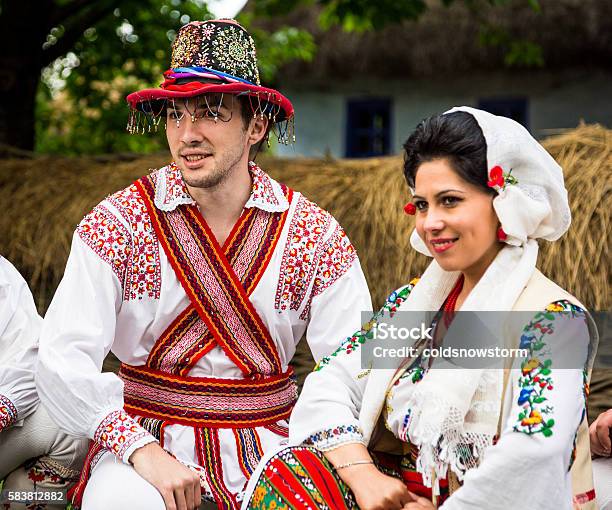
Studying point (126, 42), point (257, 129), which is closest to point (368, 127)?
point (126, 42)

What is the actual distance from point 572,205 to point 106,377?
2.21m

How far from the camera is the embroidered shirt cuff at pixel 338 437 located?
2.19 meters

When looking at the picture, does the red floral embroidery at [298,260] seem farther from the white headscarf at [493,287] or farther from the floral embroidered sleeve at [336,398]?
the white headscarf at [493,287]

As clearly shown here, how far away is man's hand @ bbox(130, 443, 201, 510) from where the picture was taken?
2.24m

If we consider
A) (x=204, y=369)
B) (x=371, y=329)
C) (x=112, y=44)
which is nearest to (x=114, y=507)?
(x=204, y=369)

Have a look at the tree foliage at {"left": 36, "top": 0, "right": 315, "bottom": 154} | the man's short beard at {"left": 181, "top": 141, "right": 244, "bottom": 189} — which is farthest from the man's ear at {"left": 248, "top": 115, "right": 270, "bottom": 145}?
the tree foliage at {"left": 36, "top": 0, "right": 315, "bottom": 154}

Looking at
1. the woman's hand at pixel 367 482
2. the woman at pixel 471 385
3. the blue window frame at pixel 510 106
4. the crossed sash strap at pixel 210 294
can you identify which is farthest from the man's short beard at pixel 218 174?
the blue window frame at pixel 510 106

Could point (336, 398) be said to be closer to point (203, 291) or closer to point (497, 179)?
point (203, 291)

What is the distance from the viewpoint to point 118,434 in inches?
92.2

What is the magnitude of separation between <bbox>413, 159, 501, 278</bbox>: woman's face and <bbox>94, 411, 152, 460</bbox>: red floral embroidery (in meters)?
0.92

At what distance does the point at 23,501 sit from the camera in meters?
2.69

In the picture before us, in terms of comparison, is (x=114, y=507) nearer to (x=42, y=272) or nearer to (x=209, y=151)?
(x=209, y=151)

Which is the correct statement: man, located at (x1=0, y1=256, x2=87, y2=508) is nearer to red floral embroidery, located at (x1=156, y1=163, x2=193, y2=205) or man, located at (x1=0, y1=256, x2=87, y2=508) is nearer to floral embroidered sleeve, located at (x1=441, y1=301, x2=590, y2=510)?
red floral embroidery, located at (x1=156, y1=163, x2=193, y2=205)

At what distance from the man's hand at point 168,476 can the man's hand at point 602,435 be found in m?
1.07
